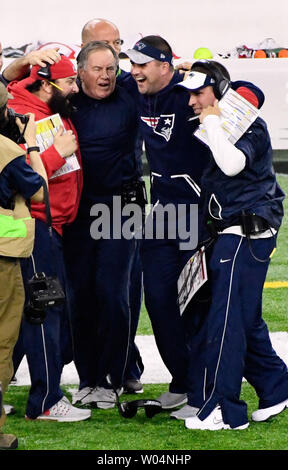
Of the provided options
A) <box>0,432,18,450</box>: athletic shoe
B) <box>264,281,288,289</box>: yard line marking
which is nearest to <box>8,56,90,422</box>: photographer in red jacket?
<box>0,432,18,450</box>: athletic shoe

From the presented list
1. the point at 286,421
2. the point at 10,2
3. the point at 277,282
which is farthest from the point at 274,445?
the point at 10,2

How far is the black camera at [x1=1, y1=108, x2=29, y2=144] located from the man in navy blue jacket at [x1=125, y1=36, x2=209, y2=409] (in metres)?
0.82

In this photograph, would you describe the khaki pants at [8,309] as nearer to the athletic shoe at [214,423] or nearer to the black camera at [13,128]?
the black camera at [13,128]

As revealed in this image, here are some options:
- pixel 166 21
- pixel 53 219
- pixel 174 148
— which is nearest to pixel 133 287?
pixel 53 219

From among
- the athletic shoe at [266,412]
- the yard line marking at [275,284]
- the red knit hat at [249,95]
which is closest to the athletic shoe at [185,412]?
the athletic shoe at [266,412]

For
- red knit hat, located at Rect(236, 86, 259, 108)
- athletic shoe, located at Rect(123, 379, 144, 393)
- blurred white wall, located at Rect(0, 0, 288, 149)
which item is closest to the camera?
red knit hat, located at Rect(236, 86, 259, 108)

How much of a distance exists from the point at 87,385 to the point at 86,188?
1027mm

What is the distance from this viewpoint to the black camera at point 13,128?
16.0 ft

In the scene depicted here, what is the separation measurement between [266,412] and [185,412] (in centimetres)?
39

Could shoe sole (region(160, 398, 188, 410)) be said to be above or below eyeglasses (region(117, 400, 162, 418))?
below

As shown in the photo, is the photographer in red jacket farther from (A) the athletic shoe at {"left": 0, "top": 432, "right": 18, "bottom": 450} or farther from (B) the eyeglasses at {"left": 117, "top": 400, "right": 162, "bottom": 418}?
(A) the athletic shoe at {"left": 0, "top": 432, "right": 18, "bottom": 450}

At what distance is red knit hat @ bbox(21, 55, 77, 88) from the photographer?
214 inches

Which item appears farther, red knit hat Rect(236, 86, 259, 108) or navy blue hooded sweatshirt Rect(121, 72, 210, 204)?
navy blue hooded sweatshirt Rect(121, 72, 210, 204)

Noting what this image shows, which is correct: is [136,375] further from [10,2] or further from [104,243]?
[10,2]
